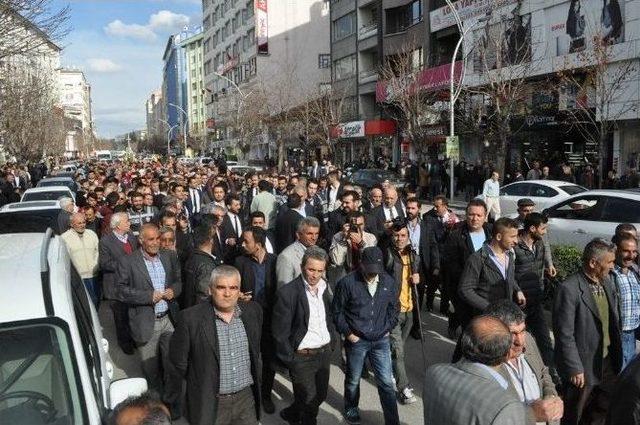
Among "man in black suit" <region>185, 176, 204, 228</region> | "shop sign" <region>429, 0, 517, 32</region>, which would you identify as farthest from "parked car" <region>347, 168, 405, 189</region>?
"man in black suit" <region>185, 176, 204, 228</region>

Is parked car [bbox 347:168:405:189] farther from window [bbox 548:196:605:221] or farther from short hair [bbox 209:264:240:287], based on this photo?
short hair [bbox 209:264:240:287]

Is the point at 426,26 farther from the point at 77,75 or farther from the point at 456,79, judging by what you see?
the point at 77,75

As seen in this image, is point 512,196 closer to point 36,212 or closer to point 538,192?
point 538,192

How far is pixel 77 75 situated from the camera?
172125mm

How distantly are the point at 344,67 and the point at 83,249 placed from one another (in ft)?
140

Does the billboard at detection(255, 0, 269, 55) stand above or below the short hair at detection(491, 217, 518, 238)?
above

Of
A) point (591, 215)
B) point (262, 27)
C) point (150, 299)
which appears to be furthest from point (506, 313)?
point (262, 27)

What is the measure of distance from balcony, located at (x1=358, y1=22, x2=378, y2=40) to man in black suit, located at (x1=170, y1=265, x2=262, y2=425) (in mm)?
41501

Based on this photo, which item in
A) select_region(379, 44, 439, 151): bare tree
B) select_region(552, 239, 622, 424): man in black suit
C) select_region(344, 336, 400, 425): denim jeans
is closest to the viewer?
select_region(552, 239, 622, 424): man in black suit

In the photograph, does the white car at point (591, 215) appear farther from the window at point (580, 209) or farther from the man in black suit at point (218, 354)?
the man in black suit at point (218, 354)

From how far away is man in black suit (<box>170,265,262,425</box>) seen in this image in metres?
3.92

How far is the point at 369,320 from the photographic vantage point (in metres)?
4.96

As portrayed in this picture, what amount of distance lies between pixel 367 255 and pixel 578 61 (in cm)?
2251

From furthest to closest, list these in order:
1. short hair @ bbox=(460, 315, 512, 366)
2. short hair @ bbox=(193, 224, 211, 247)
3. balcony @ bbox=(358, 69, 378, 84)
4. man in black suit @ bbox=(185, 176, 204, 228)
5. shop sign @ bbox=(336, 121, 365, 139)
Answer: balcony @ bbox=(358, 69, 378, 84) < shop sign @ bbox=(336, 121, 365, 139) < man in black suit @ bbox=(185, 176, 204, 228) < short hair @ bbox=(193, 224, 211, 247) < short hair @ bbox=(460, 315, 512, 366)
